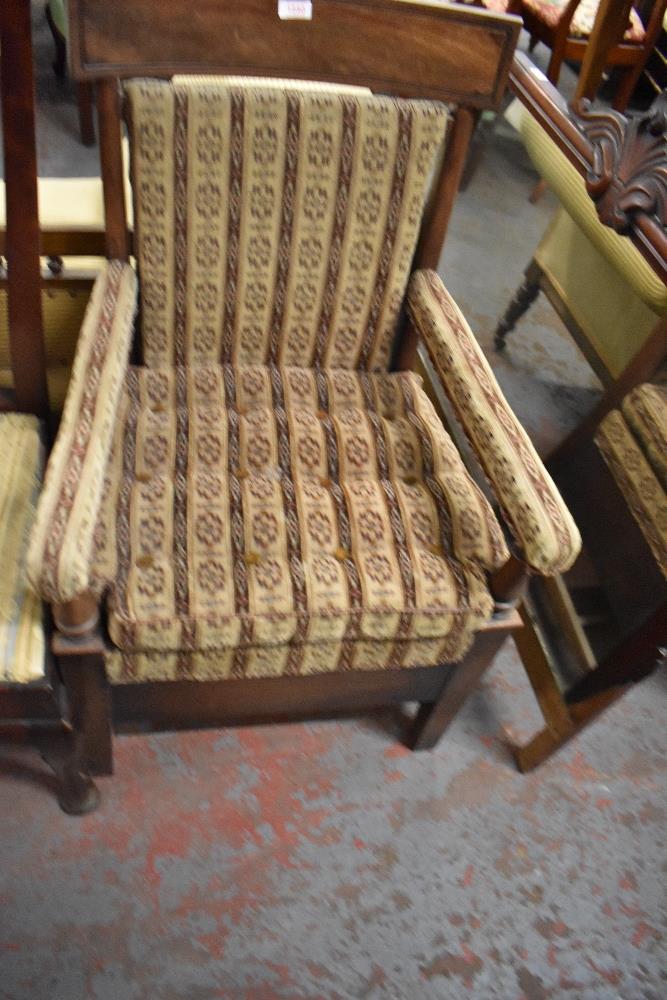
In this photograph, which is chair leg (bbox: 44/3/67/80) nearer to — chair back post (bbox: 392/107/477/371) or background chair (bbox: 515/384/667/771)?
chair back post (bbox: 392/107/477/371)

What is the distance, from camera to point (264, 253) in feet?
4.01

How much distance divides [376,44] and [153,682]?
3.27 feet

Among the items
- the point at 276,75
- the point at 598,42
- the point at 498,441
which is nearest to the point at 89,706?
the point at 498,441

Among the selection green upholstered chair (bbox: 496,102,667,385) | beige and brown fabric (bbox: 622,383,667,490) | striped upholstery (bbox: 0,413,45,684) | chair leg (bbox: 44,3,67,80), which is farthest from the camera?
chair leg (bbox: 44,3,67,80)

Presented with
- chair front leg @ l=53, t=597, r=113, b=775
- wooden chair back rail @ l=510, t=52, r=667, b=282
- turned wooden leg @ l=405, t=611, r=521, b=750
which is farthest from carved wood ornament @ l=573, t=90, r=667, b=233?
chair front leg @ l=53, t=597, r=113, b=775

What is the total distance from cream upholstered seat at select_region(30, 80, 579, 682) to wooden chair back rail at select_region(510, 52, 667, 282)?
24 cm

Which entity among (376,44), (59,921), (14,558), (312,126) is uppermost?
(376,44)

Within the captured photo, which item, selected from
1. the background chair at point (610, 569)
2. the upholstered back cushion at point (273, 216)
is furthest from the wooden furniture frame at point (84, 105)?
the background chair at point (610, 569)

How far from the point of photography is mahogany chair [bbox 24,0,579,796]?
100cm

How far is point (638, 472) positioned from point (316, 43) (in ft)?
3.13

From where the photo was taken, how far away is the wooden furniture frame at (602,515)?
1.10 m

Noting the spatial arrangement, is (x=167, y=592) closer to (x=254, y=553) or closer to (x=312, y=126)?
(x=254, y=553)

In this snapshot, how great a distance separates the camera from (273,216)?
1.19 m

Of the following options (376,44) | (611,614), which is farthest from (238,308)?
(611,614)
